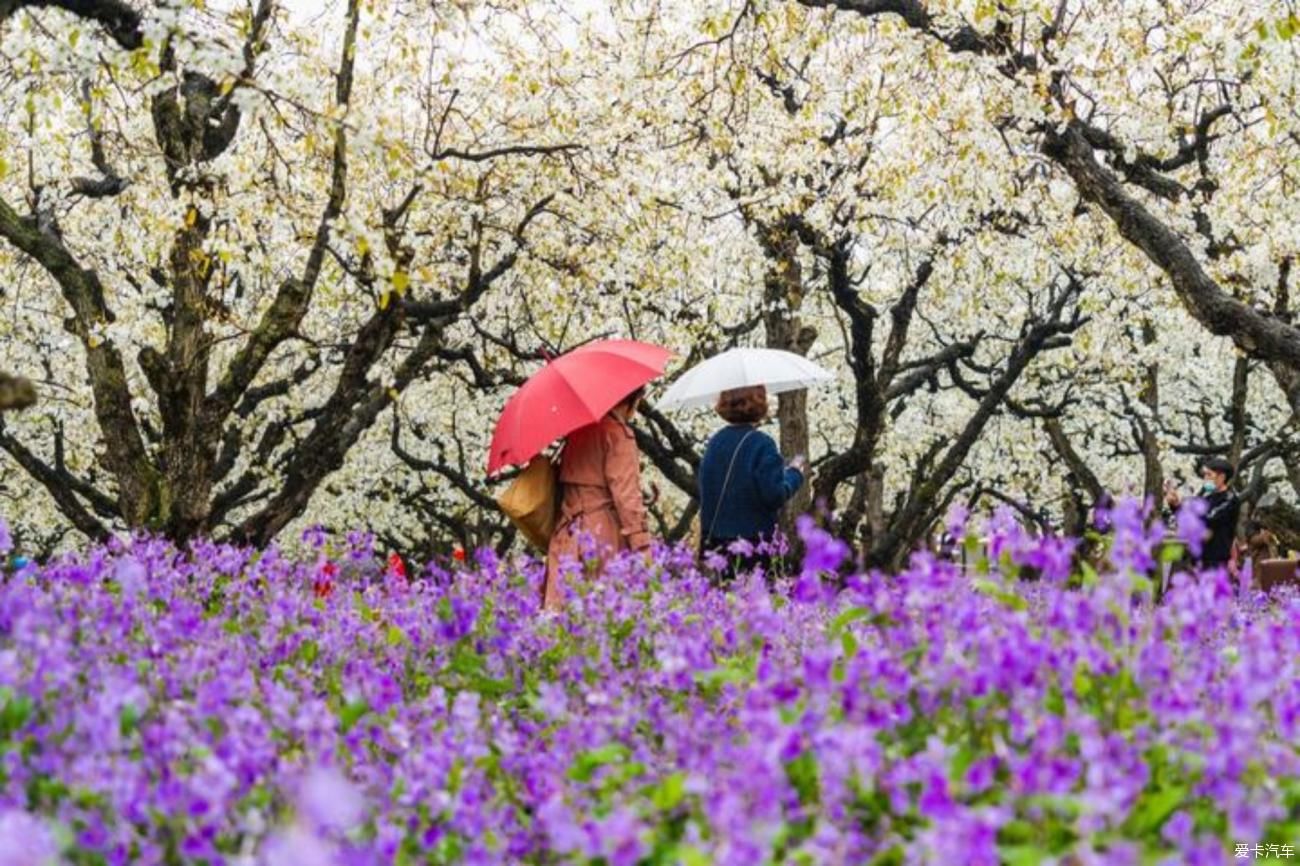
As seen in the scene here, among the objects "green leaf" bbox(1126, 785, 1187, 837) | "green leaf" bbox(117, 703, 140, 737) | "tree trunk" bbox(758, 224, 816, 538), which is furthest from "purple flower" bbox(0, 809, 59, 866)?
"tree trunk" bbox(758, 224, 816, 538)

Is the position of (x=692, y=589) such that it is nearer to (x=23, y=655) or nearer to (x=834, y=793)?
(x=23, y=655)

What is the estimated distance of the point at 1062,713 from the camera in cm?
399

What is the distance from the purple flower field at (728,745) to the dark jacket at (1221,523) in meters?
8.72

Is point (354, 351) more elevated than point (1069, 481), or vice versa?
point (1069, 481)

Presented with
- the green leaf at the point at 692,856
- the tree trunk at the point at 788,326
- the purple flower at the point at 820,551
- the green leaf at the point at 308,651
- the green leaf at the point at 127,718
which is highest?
the tree trunk at the point at 788,326

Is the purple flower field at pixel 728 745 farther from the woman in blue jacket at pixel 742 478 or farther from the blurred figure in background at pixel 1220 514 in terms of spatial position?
the blurred figure in background at pixel 1220 514

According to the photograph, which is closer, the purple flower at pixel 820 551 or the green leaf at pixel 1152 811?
the green leaf at pixel 1152 811

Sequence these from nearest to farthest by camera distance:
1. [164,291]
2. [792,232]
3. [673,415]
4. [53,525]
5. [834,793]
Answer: [834,793], [164,291], [792,232], [673,415], [53,525]

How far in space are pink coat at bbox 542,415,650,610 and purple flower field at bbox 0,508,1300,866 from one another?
341 centimetres

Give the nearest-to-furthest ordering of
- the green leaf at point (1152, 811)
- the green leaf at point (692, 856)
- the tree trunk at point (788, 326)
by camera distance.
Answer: the green leaf at point (692, 856) → the green leaf at point (1152, 811) → the tree trunk at point (788, 326)

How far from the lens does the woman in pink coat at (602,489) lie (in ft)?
29.8

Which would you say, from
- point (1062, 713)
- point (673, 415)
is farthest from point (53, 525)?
point (1062, 713)

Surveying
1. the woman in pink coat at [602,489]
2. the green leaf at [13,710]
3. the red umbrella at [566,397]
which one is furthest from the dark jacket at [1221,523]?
the green leaf at [13,710]

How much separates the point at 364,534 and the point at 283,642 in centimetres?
211
